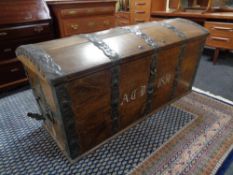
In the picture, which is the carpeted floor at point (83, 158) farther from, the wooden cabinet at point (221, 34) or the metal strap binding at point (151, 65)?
the wooden cabinet at point (221, 34)

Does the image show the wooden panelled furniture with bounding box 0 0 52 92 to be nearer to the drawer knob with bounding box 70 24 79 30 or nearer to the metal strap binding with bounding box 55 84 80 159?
the drawer knob with bounding box 70 24 79 30

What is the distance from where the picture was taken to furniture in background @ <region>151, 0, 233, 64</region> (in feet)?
7.60

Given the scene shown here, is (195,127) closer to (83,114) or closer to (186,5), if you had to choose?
(83,114)

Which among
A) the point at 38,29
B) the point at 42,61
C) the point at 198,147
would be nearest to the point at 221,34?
the point at 198,147

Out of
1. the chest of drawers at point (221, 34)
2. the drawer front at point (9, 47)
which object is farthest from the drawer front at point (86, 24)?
the chest of drawers at point (221, 34)

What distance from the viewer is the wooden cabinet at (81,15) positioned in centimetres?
195

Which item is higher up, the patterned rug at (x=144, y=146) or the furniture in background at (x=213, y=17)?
the furniture in background at (x=213, y=17)

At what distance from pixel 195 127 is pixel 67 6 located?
1.73 m

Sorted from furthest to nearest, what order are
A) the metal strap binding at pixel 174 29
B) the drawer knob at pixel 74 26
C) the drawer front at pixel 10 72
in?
the drawer knob at pixel 74 26 → the drawer front at pixel 10 72 → the metal strap binding at pixel 174 29

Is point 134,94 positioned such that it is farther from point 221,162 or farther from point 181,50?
point 221,162

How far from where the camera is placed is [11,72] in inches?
74.8

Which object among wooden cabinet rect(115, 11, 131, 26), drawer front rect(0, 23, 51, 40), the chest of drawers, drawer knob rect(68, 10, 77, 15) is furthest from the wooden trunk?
wooden cabinet rect(115, 11, 131, 26)

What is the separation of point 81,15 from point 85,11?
0.22 feet

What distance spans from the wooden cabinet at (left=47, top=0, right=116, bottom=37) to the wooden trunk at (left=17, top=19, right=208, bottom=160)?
937 millimetres
